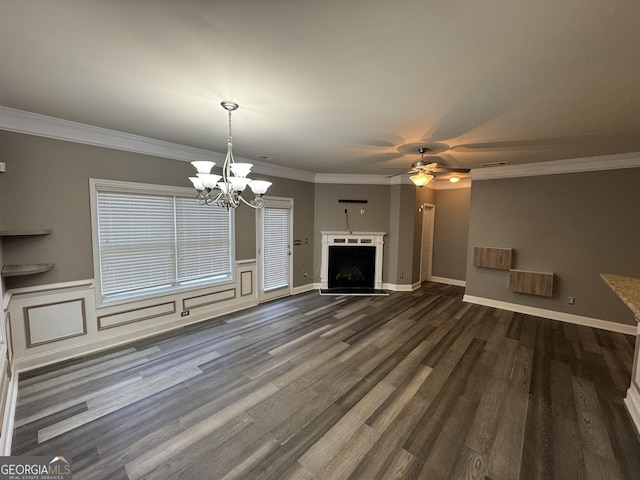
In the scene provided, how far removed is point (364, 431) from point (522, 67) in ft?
9.33

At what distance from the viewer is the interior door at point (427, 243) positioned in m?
7.06

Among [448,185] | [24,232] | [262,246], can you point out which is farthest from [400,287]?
[24,232]

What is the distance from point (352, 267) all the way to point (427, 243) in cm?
247

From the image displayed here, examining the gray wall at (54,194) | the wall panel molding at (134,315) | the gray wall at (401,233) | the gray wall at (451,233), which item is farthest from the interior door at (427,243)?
the gray wall at (54,194)

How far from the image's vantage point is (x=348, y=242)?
6195 millimetres

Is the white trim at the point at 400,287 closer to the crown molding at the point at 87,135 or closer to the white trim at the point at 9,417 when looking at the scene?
the crown molding at the point at 87,135

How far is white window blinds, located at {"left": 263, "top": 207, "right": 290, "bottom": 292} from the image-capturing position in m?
5.24

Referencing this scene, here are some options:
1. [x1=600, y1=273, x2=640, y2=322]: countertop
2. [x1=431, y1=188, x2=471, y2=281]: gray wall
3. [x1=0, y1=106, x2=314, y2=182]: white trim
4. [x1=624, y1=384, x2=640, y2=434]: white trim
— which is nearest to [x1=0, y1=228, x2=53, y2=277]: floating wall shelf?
[x1=0, y1=106, x2=314, y2=182]: white trim

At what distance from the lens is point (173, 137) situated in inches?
134

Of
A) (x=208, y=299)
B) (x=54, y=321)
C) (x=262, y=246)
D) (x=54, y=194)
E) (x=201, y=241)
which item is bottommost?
(x=208, y=299)

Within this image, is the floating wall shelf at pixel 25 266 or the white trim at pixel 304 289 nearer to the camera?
the floating wall shelf at pixel 25 266

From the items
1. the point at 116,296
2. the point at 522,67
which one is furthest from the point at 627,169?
the point at 116,296

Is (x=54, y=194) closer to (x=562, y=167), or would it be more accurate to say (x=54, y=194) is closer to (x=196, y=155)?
(x=196, y=155)

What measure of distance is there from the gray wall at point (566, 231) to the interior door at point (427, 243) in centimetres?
173
